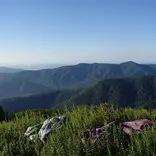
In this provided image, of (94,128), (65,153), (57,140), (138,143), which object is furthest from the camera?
(94,128)

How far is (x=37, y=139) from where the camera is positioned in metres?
10.8

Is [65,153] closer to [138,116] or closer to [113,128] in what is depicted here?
[113,128]

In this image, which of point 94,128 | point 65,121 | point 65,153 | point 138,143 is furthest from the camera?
point 65,121

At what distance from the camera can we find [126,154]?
8398 mm

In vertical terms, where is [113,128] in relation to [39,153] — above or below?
above

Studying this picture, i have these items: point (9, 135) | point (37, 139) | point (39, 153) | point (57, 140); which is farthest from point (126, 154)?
point (9, 135)

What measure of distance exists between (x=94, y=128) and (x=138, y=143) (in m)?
2.35

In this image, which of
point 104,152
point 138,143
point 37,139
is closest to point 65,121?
point 37,139

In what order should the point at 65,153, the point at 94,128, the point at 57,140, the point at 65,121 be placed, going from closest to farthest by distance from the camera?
the point at 65,153, the point at 57,140, the point at 94,128, the point at 65,121

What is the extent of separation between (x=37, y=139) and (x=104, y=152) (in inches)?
103

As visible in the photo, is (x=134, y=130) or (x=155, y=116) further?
(x=155, y=116)

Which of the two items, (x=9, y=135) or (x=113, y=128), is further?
(x=9, y=135)

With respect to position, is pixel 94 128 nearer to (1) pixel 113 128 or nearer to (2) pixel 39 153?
(1) pixel 113 128

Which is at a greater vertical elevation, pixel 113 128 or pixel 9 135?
pixel 113 128
